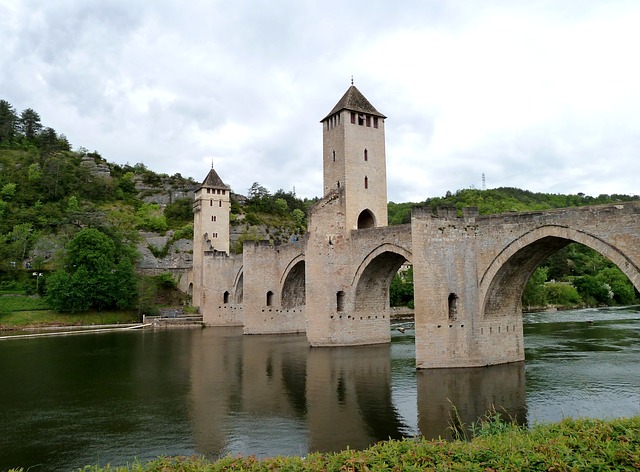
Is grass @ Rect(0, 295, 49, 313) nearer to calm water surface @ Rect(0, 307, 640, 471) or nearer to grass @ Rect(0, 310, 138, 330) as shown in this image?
grass @ Rect(0, 310, 138, 330)

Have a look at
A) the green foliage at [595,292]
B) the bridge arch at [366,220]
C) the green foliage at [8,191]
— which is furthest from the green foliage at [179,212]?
the green foliage at [595,292]

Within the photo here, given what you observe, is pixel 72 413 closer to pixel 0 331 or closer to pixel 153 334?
pixel 153 334

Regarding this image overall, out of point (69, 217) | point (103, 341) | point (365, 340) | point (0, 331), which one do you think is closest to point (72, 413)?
point (365, 340)

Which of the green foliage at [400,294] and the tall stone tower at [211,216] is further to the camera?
the green foliage at [400,294]

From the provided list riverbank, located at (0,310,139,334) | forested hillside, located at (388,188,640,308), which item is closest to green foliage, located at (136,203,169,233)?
riverbank, located at (0,310,139,334)

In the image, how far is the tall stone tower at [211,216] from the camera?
49.3 m

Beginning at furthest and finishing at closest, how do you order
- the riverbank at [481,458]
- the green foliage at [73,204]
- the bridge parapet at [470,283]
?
the green foliage at [73,204] < the bridge parapet at [470,283] < the riverbank at [481,458]

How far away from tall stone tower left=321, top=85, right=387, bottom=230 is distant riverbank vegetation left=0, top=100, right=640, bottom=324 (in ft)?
14.0

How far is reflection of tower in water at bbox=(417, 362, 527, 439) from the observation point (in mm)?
12201

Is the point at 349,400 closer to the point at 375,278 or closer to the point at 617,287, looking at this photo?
the point at 375,278

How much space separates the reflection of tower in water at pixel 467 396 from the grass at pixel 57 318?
3236 centimetres

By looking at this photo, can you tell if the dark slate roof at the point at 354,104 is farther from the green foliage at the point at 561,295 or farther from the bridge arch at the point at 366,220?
the green foliage at the point at 561,295

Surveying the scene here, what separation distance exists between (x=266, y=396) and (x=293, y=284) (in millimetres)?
18345

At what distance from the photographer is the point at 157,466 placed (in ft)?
17.0
